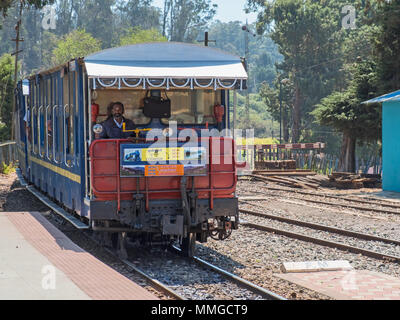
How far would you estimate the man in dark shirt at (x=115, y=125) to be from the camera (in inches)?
439

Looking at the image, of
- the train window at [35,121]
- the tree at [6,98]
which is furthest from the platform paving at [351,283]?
the tree at [6,98]

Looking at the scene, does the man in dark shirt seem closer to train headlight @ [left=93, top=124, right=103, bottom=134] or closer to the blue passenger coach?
the blue passenger coach

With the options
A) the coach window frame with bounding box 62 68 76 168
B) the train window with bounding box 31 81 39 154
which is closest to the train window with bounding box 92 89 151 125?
the coach window frame with bounding box 62 68 76 168

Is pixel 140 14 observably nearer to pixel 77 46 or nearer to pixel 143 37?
pixel 143 37

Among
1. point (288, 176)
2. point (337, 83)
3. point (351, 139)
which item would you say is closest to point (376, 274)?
point (288, 176)

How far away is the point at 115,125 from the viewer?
1122cm

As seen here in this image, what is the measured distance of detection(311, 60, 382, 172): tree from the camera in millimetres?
30719

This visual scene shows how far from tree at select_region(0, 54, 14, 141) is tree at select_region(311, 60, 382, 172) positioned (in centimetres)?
1688

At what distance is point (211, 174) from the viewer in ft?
35.6

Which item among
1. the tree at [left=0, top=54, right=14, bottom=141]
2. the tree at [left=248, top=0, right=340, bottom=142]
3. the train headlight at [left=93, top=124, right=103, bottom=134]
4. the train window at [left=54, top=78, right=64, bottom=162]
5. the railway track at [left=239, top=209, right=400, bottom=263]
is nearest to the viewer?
the train headlight at [left=93, top=124, right=103, bottom=134]

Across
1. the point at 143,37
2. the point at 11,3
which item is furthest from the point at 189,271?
the point at 143,37

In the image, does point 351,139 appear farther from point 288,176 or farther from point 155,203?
point 155,203

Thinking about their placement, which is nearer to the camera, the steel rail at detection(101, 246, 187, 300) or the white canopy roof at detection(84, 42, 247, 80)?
the steel rail at detection(101, 246, 187, 300)

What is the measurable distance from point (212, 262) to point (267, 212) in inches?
267
